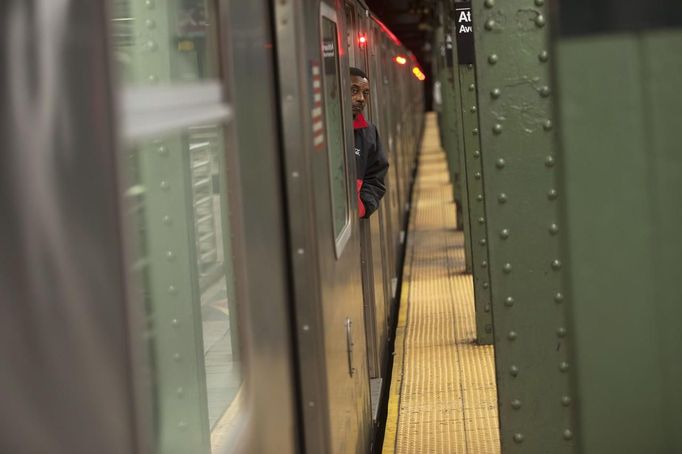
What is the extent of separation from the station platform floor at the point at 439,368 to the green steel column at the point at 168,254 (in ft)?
6.72

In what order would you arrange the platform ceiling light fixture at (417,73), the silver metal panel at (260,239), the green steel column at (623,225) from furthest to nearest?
the platform ceiling light fixture at (417,73), the silver metal panel at (260,239), the green steel column at (623,225)

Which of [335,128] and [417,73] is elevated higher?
[417,73]

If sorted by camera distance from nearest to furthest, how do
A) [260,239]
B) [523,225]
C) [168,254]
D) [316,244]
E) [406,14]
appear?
1. [260,239]
2. [316,244]
3. [168,254]
4. [523,225]
5. [406,14]

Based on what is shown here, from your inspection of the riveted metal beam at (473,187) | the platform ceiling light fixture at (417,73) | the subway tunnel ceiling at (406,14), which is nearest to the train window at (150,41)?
the riveted metal beam at (473,187)

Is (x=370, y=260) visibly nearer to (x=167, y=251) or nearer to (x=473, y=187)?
(x=473, y=187)

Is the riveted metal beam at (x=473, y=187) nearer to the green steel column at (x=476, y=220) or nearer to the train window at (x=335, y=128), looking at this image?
the green steel column at (x=476, y=220)

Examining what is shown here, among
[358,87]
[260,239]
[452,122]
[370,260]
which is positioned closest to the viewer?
[260,239]

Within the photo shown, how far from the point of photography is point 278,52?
2.50 meters

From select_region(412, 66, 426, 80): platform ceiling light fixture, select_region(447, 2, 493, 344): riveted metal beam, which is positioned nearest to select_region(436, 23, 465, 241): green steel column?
select_region(412, 66, 426, 80): platform ceiling light fixture

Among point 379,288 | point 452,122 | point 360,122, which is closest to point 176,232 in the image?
point 360,122

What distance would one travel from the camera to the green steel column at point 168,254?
295 cm

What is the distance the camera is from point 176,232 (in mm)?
3105

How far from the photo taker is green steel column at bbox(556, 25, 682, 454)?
1582 mm

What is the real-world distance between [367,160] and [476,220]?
1.60m
